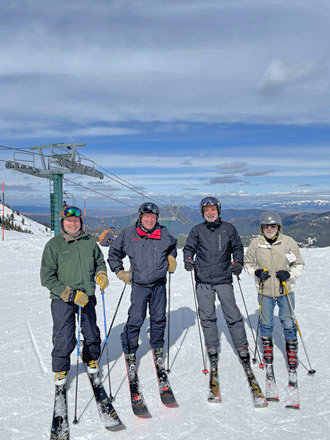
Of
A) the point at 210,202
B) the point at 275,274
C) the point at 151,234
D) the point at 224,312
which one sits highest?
the point at 210,202

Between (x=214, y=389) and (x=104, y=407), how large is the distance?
1.41 meters

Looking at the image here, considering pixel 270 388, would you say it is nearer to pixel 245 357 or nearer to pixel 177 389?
pixel 245 357

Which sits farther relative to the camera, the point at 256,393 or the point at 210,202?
the point at 210,202

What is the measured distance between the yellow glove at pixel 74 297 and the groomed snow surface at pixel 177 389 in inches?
50.2

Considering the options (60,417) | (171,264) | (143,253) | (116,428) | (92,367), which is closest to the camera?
(116,428)

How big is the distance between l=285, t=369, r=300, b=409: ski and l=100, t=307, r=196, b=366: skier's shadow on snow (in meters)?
2.19

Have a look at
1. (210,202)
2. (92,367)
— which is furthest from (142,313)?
(210,202)

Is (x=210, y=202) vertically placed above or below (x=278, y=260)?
above

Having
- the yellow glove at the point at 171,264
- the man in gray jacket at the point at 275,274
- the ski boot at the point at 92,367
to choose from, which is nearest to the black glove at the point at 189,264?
the yellow glove at the point at 171,264

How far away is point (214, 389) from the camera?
4.14 metres

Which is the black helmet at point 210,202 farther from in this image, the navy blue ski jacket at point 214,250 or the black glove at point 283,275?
the black glove at point 283,275

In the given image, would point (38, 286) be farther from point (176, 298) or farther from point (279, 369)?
point (279, 369)

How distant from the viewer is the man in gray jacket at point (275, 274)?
14.6 ft

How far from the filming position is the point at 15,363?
5.04m
